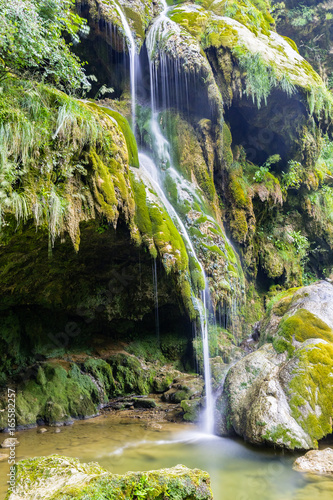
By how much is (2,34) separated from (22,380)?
20.0 ft

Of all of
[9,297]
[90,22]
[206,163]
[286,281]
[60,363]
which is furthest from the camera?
[286,281]

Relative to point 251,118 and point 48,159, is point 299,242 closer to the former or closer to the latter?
point 251,118

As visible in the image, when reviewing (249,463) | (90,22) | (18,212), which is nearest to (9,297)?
(18,212)

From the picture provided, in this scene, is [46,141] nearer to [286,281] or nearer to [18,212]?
[18,212]

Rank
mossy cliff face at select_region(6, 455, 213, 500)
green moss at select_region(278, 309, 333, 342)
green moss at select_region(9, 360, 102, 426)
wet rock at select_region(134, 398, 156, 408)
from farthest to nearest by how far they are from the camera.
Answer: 1. wet rock at select_region(134, 398, 156, 408)
2. green moss at select_region(9, 360, 102, 426)
3. green moss at select_region(278, 309, 333, 342)
4. mossy cliff face at select_region(6, 455, 213, 500)

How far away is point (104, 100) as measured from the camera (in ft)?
38.1

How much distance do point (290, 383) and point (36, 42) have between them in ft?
21.5

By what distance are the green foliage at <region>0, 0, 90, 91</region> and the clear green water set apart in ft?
18.2

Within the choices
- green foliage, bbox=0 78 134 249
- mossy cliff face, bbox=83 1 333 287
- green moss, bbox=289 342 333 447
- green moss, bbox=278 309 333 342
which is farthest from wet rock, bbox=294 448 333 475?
mossy cliff face, bbox=83 1 333 287

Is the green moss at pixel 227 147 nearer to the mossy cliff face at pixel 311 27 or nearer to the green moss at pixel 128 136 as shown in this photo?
the green moss at pixel 128 136

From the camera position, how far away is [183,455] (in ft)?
16.8

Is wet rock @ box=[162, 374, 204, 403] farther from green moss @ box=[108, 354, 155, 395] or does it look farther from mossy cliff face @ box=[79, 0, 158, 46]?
mossy cliff face @ box=[79, 0, 158, 46]

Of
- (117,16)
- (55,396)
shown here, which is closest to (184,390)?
(55,396)

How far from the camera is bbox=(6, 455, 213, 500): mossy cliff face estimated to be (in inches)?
98.3
